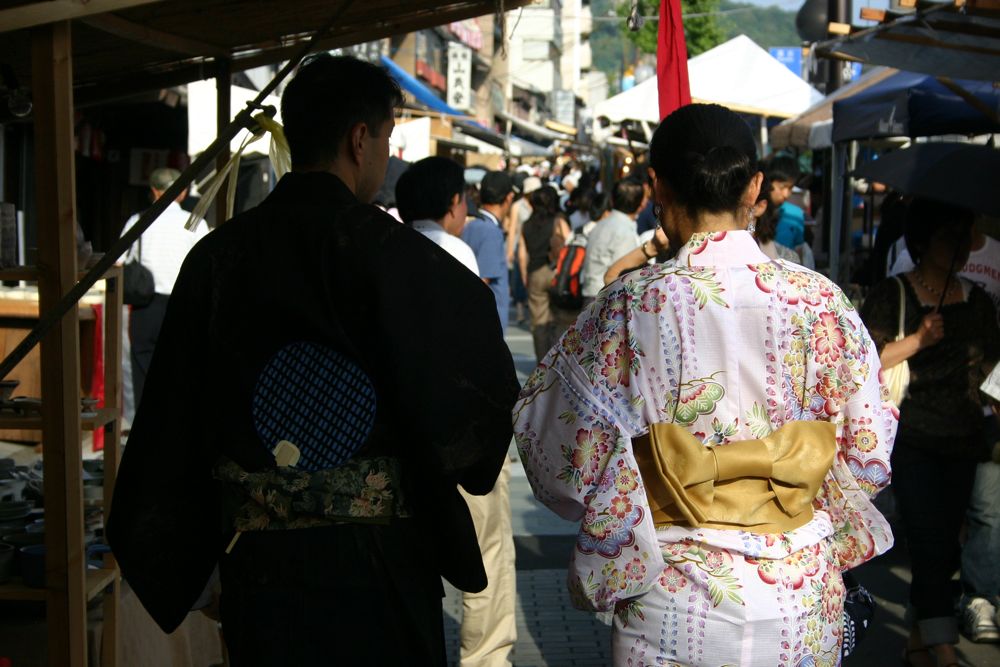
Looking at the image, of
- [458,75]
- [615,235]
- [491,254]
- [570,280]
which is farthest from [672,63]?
[458,75]

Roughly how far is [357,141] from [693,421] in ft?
3.14

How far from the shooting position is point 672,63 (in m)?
3.62

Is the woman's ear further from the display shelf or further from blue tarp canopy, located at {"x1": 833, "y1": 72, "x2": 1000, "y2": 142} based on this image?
blue tarp canopy, located at {"x1": 833, "y1": 72, "x2": 1000, "y2": 142}

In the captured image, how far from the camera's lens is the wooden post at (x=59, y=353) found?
9.82 ft

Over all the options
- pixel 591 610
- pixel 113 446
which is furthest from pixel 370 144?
pixel 113 446

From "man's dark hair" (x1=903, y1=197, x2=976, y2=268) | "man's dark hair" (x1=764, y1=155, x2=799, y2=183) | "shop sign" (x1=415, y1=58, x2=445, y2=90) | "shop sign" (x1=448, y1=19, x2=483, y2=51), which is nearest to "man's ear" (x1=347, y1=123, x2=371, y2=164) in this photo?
"man's dark hair" (x1=903, y1=197, x2=976, y2=268)

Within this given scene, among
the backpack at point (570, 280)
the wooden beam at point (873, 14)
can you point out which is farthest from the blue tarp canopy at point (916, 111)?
the backpack at point (570, 280)

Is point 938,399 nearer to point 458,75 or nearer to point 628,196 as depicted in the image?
point 628,196

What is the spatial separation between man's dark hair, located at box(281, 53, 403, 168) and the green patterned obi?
687 mm

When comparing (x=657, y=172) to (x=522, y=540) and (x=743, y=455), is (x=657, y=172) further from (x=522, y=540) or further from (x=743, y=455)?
(x=522, y=540)

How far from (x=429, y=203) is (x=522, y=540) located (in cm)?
268

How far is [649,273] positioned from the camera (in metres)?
2.56

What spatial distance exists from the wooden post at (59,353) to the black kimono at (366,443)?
0.58 m

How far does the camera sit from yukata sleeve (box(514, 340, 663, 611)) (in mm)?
2432
